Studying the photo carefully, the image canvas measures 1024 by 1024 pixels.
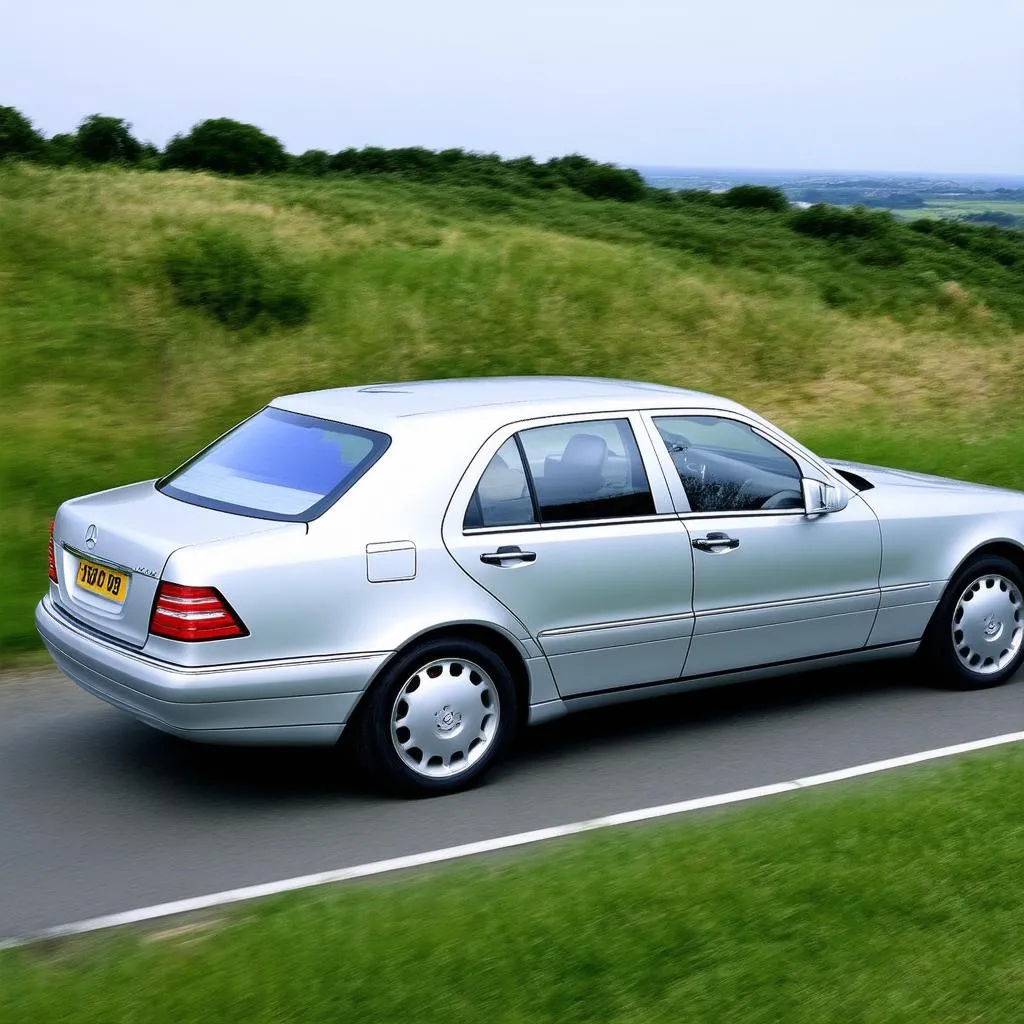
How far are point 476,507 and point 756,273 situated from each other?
21.6 m

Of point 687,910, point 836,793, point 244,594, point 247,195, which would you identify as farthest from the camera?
point 247,195

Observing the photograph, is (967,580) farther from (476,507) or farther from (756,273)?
(756,273)

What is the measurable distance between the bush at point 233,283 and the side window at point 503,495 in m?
13.3

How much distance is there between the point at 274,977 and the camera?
4.07 meters

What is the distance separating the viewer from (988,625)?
8000 millimetres

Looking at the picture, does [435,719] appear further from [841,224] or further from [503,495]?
[841,224]

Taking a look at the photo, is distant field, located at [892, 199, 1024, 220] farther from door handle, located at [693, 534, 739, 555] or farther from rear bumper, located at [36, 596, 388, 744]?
rear bumper, located at [36, 596, 388, 744]

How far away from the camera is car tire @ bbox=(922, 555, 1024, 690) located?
311 inches

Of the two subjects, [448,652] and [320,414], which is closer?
[448,652]

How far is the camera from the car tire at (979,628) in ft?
25.9

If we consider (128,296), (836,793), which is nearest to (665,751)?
(836,793)

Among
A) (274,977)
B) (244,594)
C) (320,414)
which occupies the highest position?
(320,414)

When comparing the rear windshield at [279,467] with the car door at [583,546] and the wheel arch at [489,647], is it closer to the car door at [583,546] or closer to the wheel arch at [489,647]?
the car door at [583,546]

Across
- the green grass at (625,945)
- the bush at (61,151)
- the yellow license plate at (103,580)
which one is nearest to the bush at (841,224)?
the bush at (61,151)
